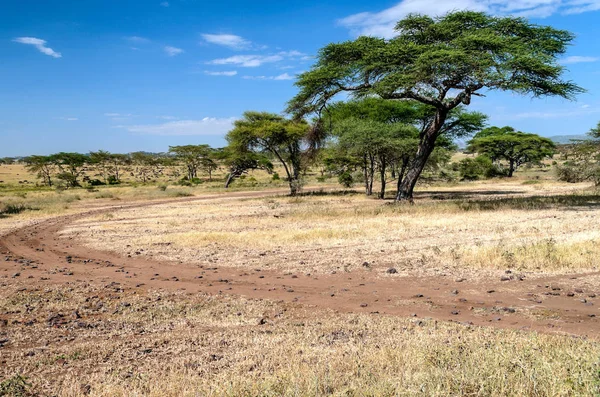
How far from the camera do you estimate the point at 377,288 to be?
8.11 meters

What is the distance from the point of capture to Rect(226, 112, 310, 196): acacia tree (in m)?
33.5

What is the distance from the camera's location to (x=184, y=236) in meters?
14.2

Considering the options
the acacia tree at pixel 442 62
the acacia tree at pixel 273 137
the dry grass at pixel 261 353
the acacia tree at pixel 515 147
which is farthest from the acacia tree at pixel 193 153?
the dry grass at pixel 261 353

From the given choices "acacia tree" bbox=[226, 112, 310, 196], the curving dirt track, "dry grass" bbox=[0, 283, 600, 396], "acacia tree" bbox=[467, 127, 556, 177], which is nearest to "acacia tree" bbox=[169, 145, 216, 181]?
"acacia tree" bbox=[226, 112, 310, 196]

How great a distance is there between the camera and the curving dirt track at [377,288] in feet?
20.8

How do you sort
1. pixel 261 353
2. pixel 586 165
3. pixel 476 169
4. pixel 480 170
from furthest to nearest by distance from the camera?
pixel 476 169 < pixel 480 170 < pixel 586 165 < pixel 261 353

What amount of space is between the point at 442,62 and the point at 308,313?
13.9 metres

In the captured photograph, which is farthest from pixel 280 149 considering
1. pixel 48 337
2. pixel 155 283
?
pixel 48 337

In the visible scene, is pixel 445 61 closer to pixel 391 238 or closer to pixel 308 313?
pixel 391 238

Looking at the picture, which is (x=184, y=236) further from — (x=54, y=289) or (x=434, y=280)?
(x=434, y=280)

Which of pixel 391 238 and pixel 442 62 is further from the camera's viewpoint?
pixel 442 62

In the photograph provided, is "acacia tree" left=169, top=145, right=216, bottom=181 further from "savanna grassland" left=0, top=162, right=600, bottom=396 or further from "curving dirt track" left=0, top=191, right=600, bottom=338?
"curving dirt track" left=0, top=191, right=600, bottom=338

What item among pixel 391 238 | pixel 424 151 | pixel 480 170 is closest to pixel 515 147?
pixel 480 170

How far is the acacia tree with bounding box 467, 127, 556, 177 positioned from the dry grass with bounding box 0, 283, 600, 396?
54.9m
